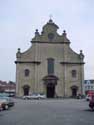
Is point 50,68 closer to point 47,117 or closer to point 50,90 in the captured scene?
point 50,90

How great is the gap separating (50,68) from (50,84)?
356cm

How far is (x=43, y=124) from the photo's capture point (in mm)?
17141

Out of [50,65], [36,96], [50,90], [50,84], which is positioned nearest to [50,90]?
[50,90]

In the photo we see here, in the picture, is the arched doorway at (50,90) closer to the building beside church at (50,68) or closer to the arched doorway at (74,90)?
the building beside church at (50,68)

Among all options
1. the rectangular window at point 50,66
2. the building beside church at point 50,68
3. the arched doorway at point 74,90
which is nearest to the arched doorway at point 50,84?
the building beside church at point 50,68

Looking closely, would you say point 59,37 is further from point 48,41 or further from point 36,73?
point 36,73

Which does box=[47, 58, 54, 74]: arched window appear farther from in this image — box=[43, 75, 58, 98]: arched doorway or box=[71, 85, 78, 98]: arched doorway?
box=[71, 85, 78, 98]: arched doorway

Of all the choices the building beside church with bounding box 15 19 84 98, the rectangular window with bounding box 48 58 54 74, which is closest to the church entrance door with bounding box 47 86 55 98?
the building beside church with bounding box 15 19 84 98

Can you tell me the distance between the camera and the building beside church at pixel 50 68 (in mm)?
77375

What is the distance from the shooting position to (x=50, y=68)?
78750 mm

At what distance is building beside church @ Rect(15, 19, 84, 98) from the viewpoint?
3046 inches

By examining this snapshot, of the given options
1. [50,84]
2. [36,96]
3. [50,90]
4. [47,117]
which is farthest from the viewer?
[50,90]

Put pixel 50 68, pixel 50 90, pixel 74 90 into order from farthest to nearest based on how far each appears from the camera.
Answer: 1. pixel 50 68
2. pixel 50 90
3. pixel 74 90

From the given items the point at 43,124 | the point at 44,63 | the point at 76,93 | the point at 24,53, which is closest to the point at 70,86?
the point at 76,93
